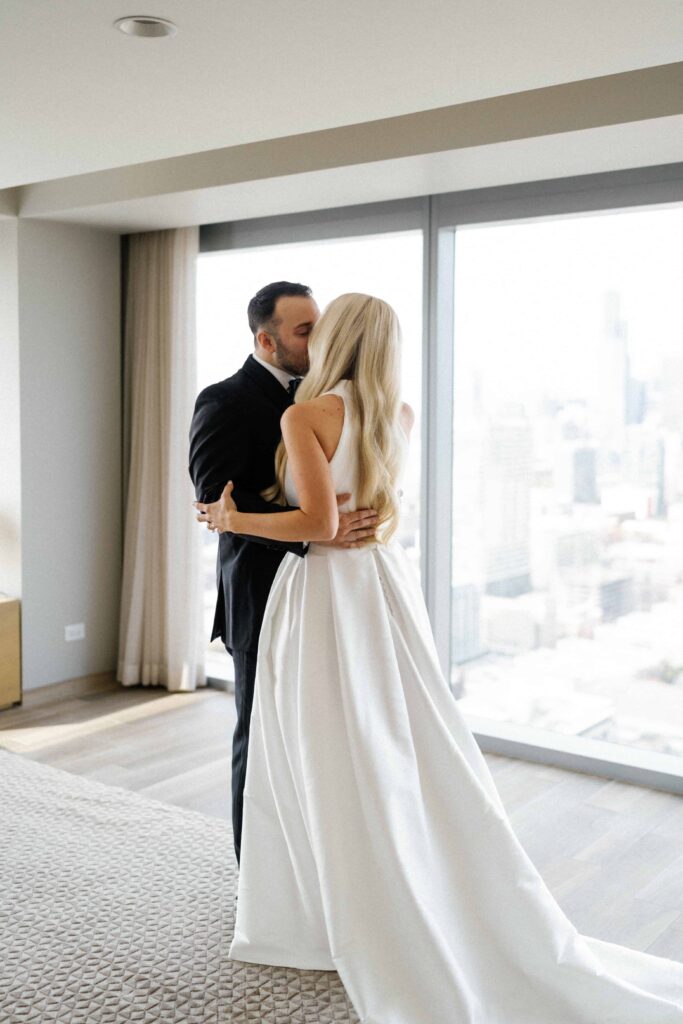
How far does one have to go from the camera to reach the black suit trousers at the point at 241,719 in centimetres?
276

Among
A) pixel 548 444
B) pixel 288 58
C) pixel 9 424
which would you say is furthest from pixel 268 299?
pixel 9 424

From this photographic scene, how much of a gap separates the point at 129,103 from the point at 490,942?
7.94ft

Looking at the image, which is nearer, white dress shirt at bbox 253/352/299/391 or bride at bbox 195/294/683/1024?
bride at bbox 195/294/683/1024

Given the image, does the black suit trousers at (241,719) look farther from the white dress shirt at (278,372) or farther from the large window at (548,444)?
the large window at (548,444)

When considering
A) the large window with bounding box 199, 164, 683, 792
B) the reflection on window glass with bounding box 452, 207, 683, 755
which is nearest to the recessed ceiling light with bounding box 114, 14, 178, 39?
the large window with bounding box 199, 164, 683, 792

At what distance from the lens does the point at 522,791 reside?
3996 mm

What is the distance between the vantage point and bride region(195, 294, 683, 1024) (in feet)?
7.70

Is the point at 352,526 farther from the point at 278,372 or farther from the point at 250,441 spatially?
the point at 278,372

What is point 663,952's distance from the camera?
2.80m

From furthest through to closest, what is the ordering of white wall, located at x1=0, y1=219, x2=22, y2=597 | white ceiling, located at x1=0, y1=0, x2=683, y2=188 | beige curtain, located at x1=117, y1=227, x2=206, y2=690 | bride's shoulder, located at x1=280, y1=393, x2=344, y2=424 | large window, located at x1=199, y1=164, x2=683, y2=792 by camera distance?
beige curtain, located at x1=117, y1=227, x2=206, y2=690
white wall, located at x1=0, y1=219, x2=22, y2=597
large window, located at x1=199, y1=164, x2=683, y2=792
bride's shoulder, located at x1=280, y1=393, x2=344, y2=424
white ceiling, located at x1=0, y1=0, x2=683, y2=188

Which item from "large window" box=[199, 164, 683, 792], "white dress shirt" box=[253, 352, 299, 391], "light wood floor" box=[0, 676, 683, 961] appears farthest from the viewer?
"large window" box=[199, 164, 683, 792]

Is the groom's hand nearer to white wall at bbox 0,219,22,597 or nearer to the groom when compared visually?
the groom

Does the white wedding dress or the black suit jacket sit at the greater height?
the black suit jacket

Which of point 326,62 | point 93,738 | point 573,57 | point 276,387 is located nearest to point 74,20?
point 326,62
